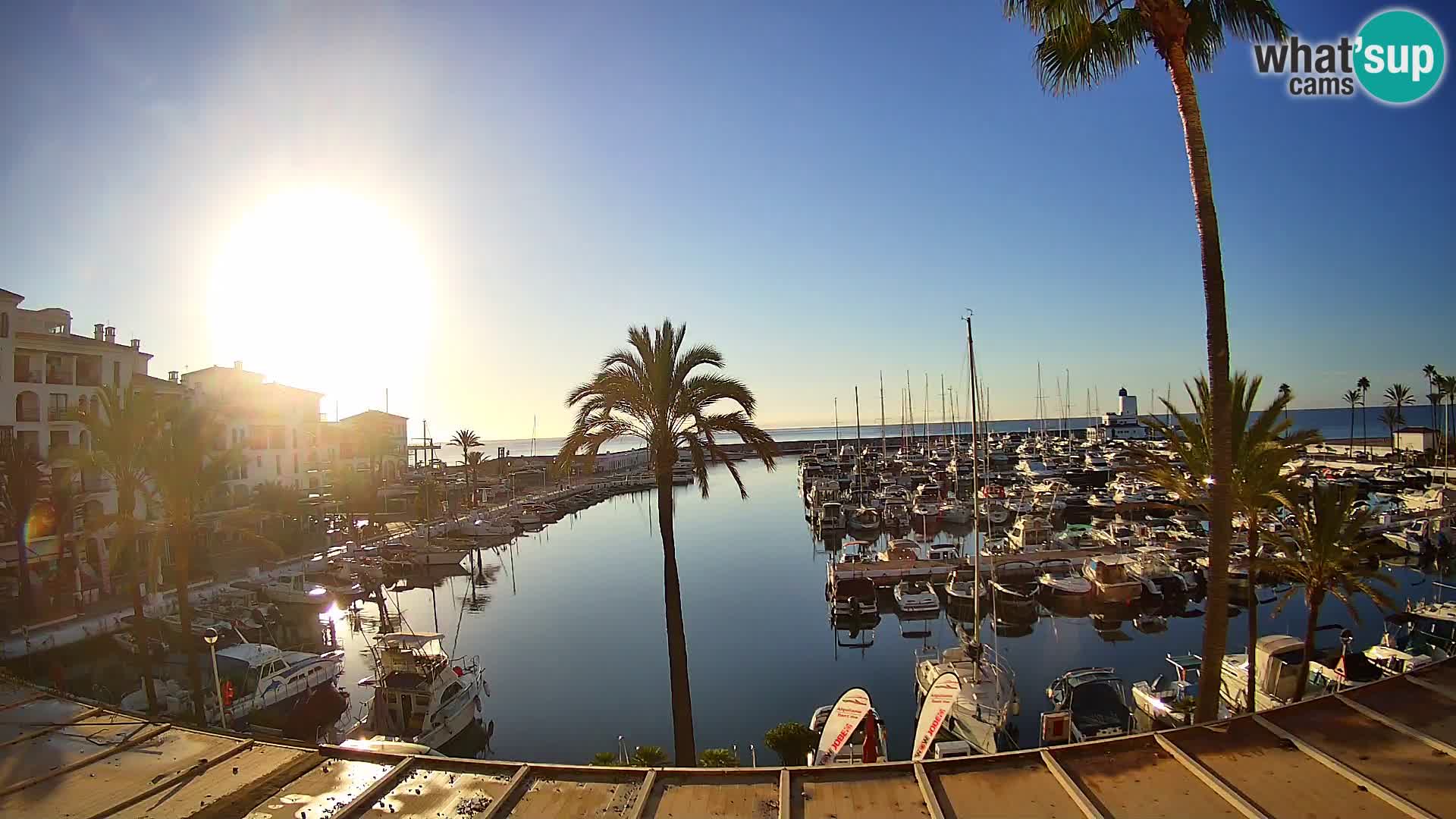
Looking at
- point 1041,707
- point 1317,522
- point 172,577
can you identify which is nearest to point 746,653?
point 1041,707

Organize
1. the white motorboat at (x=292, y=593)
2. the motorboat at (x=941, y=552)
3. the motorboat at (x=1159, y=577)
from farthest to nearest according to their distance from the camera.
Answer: the motorboat at (x=941, y=552), the white motorboat at (x=292, y=593), the motorboat at (x=1159, y=577)

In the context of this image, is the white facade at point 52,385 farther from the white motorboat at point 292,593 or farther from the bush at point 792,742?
the bush at point 792,742

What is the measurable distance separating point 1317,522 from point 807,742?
12.5 meters

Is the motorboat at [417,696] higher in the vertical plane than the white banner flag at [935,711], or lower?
lower

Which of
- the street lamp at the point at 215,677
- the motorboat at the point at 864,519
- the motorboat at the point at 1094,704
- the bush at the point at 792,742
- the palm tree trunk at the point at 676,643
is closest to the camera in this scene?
the palm tree trunk at the point at 676,643

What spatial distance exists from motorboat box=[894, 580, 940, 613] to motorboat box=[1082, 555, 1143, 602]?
8.02 meters

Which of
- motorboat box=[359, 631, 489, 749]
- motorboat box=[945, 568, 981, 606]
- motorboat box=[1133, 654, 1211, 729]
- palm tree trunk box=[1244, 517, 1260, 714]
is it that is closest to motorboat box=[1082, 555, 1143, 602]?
motorboat box=[945, 568, 981, 606]

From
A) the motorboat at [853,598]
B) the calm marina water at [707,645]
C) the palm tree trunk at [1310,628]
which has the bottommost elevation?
the calm marina water at [707,645]

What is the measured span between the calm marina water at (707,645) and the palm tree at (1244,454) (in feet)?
33.8

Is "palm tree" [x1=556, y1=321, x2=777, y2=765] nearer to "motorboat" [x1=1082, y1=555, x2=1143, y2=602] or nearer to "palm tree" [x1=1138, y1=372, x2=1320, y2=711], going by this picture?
"palm tree" [x1=1138, y1=372, x2=1320, y2=711]

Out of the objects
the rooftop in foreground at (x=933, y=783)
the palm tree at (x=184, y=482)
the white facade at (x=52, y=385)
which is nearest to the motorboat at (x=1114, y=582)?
the rooftop in foreground at (x=933, y=783)

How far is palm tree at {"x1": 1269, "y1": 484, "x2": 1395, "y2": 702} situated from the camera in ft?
44.0

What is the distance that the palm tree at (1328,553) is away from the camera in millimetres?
13398

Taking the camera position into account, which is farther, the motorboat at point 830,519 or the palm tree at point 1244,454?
the motorboat at point 830,519
